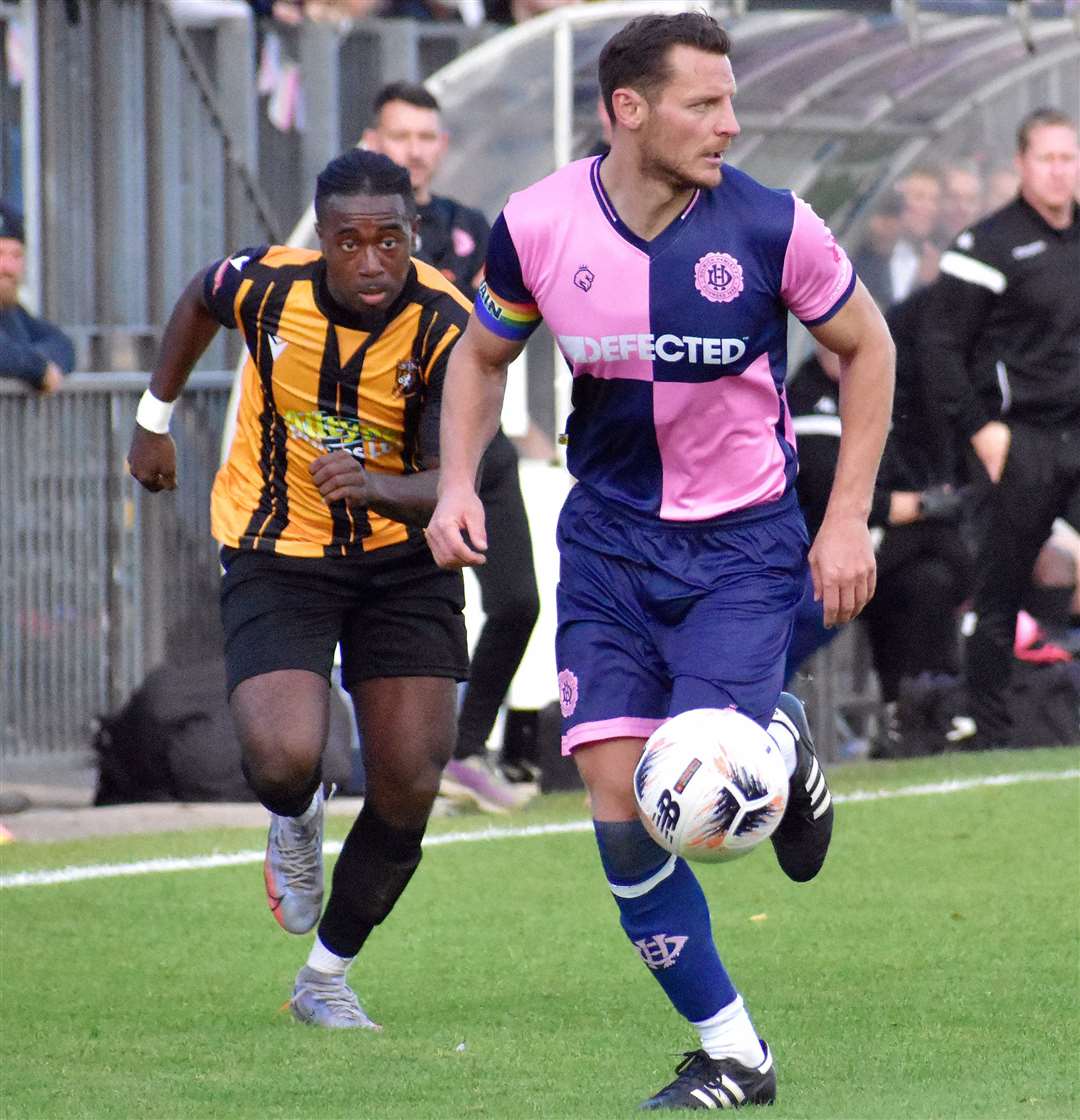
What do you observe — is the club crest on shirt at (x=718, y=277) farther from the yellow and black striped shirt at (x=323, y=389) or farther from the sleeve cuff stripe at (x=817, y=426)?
the sleeve cuff stripe at (x=817, y=426)

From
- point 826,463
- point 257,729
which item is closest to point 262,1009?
point 257,729

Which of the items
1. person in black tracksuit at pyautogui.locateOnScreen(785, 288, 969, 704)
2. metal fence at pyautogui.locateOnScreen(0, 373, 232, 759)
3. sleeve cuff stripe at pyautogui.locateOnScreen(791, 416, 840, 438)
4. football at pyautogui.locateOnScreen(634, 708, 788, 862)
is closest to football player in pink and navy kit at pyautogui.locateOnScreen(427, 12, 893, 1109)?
football at pyautogui.locateOnScreen(634, 708, 788, 862)

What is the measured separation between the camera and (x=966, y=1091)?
5.53m

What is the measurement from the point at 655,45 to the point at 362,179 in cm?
124

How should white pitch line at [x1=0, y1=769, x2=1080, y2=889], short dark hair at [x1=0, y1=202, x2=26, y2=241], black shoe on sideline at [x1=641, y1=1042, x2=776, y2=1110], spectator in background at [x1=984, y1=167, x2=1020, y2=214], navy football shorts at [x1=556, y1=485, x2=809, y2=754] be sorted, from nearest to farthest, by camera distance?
black shoe on sideline at [x1=641, y1=1042, x2=776, y2=1110], navy football shorts at [x1=556, y1=485, x2=809, y2=754], white pitch line at [x1=0, y1=769, x2=1080, y2=889], short dark hair at [x1=0, y1=202, x2=26, y2=241], spectator in background at [x1=984, y1=167, x2=1020, y2=214]

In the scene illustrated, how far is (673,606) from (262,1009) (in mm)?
1924

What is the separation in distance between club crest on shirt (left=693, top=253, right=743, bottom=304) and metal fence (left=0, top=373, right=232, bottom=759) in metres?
6.03

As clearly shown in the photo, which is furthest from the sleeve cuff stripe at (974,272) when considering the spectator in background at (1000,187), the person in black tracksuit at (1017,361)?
the spectator in background at (1000,187)

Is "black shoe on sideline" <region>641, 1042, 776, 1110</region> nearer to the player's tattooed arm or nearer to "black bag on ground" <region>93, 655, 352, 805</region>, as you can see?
the player's tattooed arm

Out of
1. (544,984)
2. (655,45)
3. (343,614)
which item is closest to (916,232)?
(544,984)

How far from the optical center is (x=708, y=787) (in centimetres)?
519

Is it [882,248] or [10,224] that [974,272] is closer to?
[882,248]

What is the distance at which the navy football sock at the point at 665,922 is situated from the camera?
5457mm

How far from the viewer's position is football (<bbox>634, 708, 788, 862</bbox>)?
205 inches
